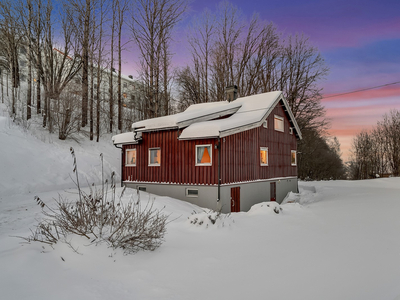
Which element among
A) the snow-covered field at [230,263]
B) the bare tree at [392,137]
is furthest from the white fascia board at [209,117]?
the bare tree at [392,137]

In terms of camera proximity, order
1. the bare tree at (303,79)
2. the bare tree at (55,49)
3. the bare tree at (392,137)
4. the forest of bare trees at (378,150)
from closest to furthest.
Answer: the bare tree at (55,49) → the bare tree at (303,79) → the bare tree at (392,137) → the forest of bare trees at (378,150)

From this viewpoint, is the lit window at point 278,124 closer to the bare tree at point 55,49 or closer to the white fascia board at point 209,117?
the white fascia board at point 209,117

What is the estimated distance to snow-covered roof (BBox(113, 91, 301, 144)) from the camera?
11.4m

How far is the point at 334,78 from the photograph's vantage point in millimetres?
25297

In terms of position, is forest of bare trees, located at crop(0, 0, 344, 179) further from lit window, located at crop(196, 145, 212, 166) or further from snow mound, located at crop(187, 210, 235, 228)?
snow mound, located at crop(187, 210, 235, 228)

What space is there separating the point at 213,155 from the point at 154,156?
4.03 metres

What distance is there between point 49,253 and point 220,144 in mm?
8348

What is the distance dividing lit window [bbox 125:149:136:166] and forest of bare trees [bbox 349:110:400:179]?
109ft

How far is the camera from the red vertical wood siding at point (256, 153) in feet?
39.5

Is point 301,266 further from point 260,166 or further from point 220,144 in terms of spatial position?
point 260,166

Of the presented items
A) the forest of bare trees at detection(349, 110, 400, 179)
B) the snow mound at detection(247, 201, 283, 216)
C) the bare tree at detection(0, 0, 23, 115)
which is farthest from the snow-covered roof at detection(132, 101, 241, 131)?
the forest of bare trees at detection(349, 110, 400, 179)

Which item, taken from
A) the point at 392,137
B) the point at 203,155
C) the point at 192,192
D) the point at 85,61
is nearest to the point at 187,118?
the point at 203,155

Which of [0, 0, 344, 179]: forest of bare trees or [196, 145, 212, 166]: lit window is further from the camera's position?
[0, 0, 344, 179]: forest of bare trees

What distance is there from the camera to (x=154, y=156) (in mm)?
13992
